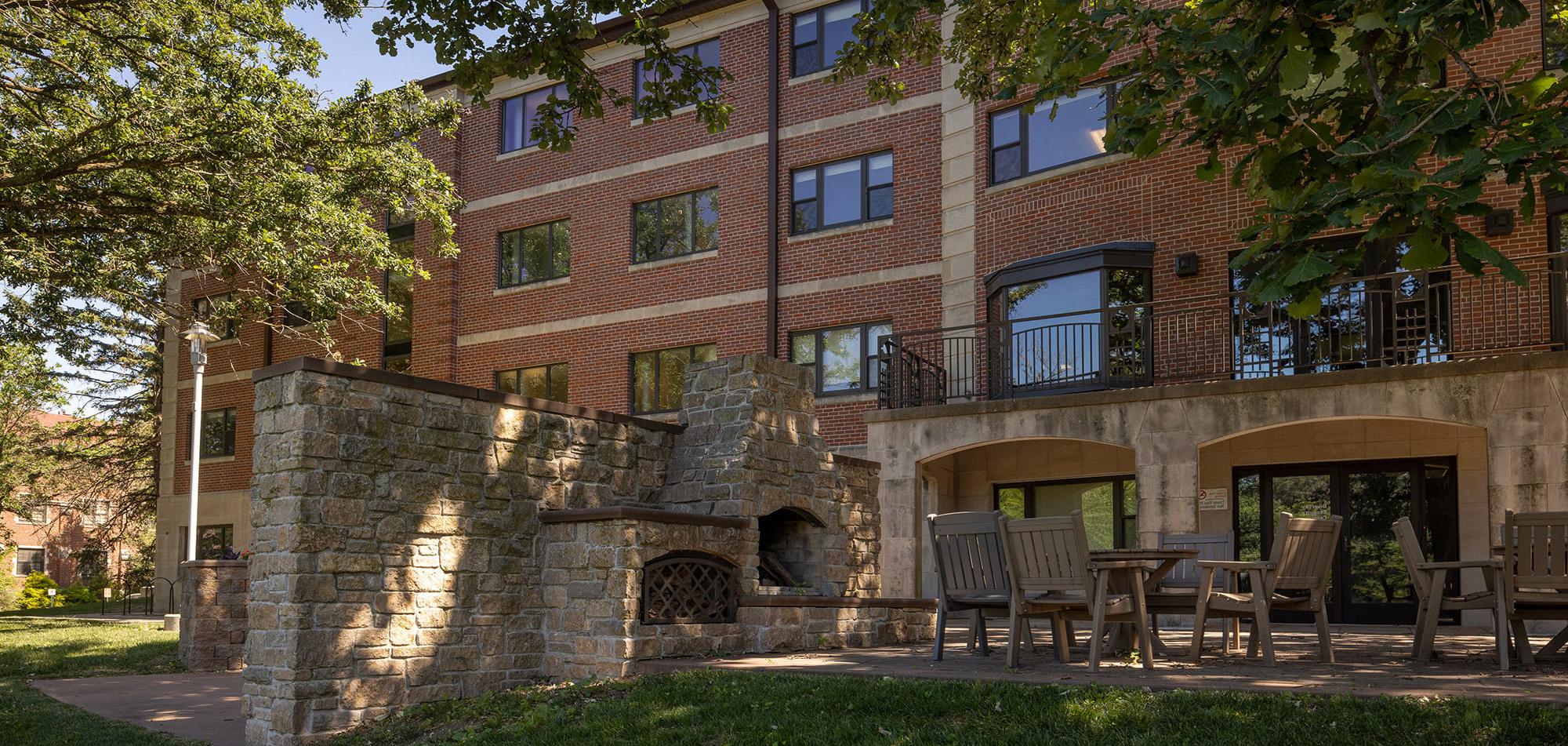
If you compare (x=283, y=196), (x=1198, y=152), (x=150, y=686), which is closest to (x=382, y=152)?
(x=283, y=196)

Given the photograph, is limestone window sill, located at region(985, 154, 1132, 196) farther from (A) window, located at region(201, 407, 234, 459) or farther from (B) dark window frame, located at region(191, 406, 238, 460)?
(A) window, located at region(201, 407, 234, 459)

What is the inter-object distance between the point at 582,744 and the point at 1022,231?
12260mm

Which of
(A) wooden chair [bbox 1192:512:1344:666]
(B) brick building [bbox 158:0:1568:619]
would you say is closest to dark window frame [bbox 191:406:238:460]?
(B) brick building [bbox 158:0:1568:619]

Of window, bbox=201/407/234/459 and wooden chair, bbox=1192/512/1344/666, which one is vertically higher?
window, bbox=201/407/234/459

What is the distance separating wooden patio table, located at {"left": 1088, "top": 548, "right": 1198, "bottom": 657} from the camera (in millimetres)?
8180

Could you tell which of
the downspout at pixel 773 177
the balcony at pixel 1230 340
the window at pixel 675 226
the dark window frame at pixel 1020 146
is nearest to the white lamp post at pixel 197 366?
the window at pixel 675 226

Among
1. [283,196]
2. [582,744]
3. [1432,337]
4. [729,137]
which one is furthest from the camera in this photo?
[729,137]

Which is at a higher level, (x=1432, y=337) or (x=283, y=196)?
(x=283, y=196)

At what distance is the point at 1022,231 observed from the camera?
1780 centimetres

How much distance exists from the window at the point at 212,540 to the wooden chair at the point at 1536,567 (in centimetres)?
2603

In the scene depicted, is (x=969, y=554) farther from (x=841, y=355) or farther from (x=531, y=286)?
(x=531, y=286)

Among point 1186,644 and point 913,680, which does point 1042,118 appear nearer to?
Result: point 1186,644

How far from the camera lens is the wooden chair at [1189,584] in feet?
29.2

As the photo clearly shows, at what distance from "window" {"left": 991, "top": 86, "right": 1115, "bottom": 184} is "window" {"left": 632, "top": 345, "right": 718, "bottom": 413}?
603 cm
